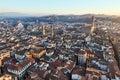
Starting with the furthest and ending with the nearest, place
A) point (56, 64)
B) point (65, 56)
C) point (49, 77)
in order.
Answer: point (65, 56) → point (56, 64) → point (49, 77)

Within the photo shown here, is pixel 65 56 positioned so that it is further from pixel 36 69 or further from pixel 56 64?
pixel 36 69

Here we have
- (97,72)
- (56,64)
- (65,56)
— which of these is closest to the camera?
(97,72)

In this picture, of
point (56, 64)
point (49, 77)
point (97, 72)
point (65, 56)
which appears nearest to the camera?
point (49, 77)

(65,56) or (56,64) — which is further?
(65,56)

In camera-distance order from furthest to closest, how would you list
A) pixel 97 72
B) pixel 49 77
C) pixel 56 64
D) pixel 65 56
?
pixel 65 56 < pixel 56 64 < pixel 97 72 < pixel 49 77

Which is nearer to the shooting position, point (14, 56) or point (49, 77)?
point (49, 77)

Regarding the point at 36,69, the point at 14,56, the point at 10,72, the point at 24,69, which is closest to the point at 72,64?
the point at 36,69

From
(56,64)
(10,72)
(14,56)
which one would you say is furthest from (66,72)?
(14,56)

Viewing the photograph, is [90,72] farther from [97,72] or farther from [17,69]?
[17,69]
